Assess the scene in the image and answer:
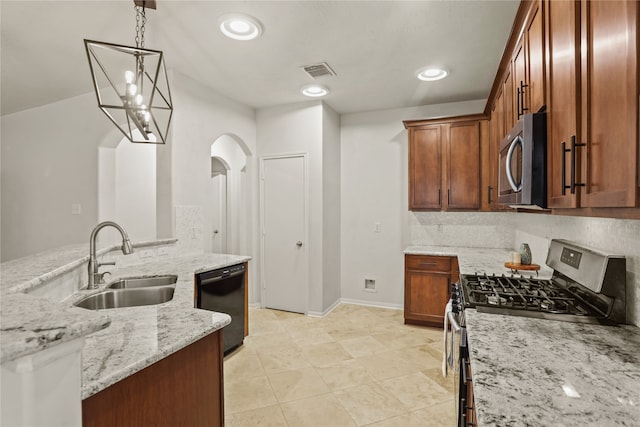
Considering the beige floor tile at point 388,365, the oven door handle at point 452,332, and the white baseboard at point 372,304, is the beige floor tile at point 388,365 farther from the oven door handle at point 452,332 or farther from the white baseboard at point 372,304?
the white baseboard at point 372,304

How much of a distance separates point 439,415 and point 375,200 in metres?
2.82

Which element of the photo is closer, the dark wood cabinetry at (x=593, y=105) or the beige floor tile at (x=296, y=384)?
the dark wood cabinetry at (x=593, y=105)

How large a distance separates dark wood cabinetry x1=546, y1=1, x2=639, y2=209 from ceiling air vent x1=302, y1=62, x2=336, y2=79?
6.78ft

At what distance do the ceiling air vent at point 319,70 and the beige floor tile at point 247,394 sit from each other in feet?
9.24

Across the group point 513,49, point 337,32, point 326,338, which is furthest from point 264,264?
point 513,49

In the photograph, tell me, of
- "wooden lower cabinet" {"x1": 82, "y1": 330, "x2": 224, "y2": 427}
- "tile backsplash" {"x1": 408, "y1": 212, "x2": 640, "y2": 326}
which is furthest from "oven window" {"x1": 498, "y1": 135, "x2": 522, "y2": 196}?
"wooden lower cabinet" {"x1": 82, "y1": 330, "x2": 224, "y2": 427}

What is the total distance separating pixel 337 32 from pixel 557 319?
7.69ft

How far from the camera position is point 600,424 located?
76 cm

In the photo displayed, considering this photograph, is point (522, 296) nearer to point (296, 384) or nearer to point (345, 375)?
point (345, 375)

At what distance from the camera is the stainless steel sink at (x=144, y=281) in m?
2.31

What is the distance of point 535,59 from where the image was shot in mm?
1580

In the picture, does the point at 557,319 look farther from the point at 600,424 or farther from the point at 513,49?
the point at 513,49

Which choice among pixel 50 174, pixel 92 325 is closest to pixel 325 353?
pixel 92 325

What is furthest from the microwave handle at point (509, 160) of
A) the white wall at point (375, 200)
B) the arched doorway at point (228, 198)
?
the arched doorway at point (228, 198)
